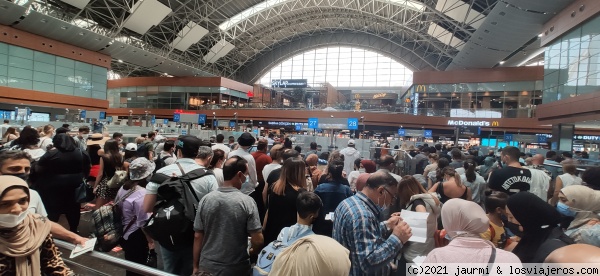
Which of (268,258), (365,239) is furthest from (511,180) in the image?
(268,258)

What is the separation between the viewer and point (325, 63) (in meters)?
49.9

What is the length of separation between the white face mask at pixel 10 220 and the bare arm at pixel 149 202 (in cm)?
121

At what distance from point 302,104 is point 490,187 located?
1123 inches

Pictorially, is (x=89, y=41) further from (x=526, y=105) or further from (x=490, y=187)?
(x=526, y=105)

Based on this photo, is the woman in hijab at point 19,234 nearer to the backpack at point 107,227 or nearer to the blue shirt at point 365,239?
the backpack at point 107,227

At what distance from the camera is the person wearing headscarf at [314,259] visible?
3.94 feet

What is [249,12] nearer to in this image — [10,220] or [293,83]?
[293,83]

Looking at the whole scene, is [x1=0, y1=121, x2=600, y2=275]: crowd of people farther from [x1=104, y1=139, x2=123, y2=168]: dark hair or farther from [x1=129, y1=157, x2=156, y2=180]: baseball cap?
[x1=104, y1=139, x2=123, y2=168]: dark hair

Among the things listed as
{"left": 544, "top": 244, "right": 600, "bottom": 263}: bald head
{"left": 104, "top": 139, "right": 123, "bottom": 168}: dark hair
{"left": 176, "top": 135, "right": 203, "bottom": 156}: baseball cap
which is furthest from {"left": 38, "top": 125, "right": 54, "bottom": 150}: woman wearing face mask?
{"left": 544, "top": 244, "right": 600, "bottom": 263}: bald head

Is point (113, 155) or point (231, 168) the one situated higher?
point (231, 168)

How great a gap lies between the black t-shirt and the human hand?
10.4 feet

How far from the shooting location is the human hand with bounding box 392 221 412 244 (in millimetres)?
2219

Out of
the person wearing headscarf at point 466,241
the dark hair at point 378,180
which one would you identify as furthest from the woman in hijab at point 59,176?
the person wearing headscarf at point 466,241

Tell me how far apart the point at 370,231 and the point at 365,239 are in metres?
0.07
